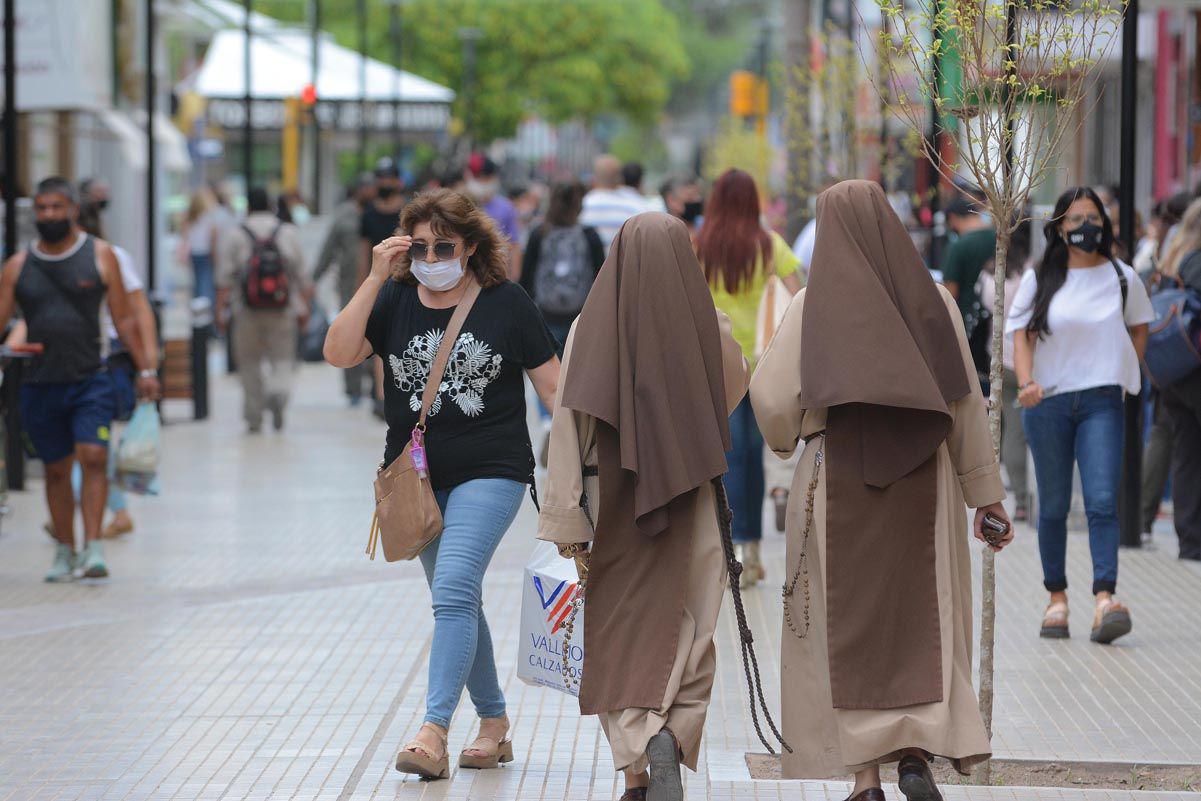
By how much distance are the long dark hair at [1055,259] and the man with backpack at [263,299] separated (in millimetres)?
8589

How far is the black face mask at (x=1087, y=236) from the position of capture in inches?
316

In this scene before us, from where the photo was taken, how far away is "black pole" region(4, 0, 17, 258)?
12.1 meters

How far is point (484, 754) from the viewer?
6070 mm

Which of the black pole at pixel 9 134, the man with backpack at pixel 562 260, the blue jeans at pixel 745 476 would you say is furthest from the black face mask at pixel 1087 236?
the black pole at pixel 9 134

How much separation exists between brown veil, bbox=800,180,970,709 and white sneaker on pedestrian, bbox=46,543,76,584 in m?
5.37

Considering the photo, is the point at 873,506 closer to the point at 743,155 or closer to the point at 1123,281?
the point at 1123,281

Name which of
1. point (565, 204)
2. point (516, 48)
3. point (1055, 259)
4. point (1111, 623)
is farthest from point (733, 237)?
point (516, 48)

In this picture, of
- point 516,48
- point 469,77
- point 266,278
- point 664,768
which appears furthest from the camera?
point 516,48

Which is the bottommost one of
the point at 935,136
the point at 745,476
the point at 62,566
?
the point at 62,566

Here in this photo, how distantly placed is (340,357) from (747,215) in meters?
3.60

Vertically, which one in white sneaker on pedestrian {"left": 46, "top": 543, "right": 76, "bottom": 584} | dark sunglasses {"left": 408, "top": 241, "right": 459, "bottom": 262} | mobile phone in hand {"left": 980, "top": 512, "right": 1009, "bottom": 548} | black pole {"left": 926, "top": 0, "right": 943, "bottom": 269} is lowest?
white sneaker on pedestrian {"left": 46, "top": 543, "right": 76, "bottom": 584}

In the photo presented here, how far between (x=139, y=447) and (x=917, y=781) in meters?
5.73

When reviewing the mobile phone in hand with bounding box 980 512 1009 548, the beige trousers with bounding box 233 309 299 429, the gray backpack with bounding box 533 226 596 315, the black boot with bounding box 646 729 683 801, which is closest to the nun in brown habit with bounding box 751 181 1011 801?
the mobile phone in hand with bounding box 980 512 1009 548

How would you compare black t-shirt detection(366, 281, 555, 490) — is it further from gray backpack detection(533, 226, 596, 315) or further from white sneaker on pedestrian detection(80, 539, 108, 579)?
gray backpack detection(533, 226, 596, 315)
